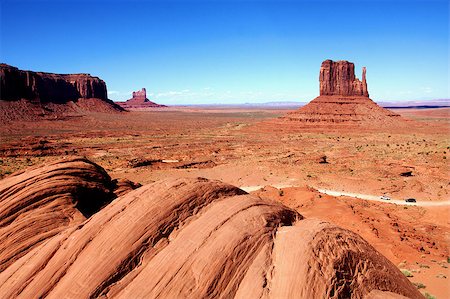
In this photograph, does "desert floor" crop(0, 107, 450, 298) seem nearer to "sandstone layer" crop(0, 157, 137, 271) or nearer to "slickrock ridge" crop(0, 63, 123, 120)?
"sandstone layer" crop(0, 157, 137, 271)

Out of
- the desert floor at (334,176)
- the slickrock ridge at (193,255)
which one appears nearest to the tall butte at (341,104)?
the desert floor at (334,176)

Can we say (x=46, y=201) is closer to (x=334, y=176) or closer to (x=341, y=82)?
(x=334, y=176)

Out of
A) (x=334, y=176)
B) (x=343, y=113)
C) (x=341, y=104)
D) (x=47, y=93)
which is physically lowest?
(x=334, y=176)

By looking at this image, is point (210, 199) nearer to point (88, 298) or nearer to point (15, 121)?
point (88, 298)

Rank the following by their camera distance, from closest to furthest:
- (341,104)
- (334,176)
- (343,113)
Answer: (334,176), (343,113), (341,104)

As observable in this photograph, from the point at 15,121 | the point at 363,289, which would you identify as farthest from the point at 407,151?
the point at 15,121

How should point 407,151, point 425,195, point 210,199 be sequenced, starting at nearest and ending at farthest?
1. point 210,199
2. point 425,195
3. point 407,151

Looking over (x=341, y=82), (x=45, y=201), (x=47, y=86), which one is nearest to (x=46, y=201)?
(x=45, y=201)
